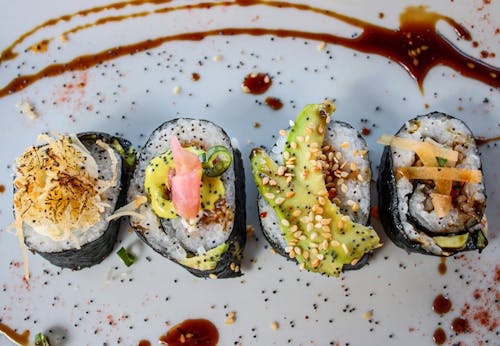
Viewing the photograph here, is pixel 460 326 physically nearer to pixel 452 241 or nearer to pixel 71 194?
pixel 452 241

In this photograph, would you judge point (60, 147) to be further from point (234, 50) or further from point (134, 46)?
point (234, 50)

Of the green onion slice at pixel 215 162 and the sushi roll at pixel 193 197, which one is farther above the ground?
the green onion slice at pixel 215 162

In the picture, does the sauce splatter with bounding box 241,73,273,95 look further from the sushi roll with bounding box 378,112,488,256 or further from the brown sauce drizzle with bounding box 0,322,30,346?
the brown sauce drizzle with bounding box 0,322,30,346

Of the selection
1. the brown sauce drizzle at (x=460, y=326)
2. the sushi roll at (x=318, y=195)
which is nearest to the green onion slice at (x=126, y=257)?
the sushi roll at (x=318, y=195)

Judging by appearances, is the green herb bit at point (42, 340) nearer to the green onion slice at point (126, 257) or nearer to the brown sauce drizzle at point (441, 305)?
the green onion slice at point (126, 257)

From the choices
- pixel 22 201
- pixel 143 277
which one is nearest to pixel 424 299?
pixel 143 277

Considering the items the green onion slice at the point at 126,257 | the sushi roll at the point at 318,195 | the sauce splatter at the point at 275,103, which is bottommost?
the green onion slice at the point at 126,257
